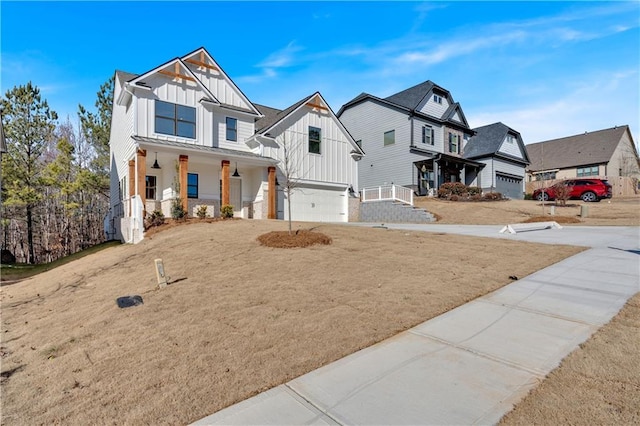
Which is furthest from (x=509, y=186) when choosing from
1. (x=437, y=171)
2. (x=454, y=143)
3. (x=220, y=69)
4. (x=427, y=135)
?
(x=220, y=69)

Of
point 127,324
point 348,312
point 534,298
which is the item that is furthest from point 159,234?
point 534,298

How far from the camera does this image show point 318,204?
19875 mm

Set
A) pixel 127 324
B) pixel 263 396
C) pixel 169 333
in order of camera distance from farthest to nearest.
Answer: pixel 127 324
pixel 169 333
pixel 263 396

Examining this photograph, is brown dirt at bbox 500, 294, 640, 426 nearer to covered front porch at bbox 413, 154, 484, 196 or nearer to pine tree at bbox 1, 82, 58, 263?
covered front porch at bbox 413, 154, 484, 196

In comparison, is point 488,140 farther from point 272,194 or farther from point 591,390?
point 591,390

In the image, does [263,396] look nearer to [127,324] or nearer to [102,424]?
[102,424]

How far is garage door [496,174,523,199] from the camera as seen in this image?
29.9 meters

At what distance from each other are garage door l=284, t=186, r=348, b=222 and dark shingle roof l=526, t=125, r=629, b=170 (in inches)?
1053

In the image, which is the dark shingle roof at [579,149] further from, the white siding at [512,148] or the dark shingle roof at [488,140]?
the dark shingle roof at [488,140]

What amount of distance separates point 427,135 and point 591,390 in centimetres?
2606

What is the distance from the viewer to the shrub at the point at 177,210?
13.8m

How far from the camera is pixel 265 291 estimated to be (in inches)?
223

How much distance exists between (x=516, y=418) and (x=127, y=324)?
191 inches

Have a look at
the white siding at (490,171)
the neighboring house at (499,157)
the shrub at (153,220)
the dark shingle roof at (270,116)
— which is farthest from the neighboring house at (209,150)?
the neighboring house at (499,157)
